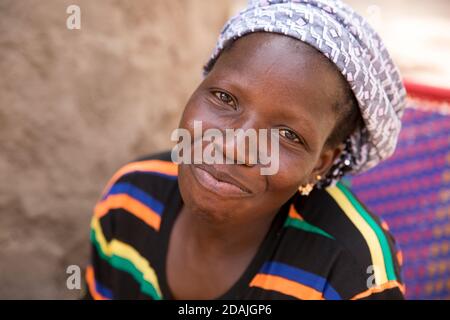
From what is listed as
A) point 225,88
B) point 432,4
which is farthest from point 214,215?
point 432,4

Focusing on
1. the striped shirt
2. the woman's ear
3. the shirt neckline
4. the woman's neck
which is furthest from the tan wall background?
the woman's ear

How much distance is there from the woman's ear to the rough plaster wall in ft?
3.53

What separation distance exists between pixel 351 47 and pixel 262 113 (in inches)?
12.6

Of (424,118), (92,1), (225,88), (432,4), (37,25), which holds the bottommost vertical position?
(225,88)

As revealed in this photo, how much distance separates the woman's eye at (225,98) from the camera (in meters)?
1.70

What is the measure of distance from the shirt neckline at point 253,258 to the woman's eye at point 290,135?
0.40 m

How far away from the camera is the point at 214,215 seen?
172 centimetres

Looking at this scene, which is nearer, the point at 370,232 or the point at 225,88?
the point at 225,88

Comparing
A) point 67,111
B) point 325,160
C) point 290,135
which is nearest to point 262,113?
point 290,135

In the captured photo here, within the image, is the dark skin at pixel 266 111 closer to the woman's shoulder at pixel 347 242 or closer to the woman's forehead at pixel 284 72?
the woman's forehead at pixel 284 72

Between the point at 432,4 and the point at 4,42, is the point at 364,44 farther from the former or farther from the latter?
the point at 432,4

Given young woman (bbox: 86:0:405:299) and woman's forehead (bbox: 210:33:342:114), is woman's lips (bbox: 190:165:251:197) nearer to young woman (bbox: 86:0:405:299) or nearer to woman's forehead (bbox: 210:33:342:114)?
young woman (bbox: 86:0:405:299)

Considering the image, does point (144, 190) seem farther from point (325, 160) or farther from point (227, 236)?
point (325, 160)

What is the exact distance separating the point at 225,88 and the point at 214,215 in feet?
1.19
